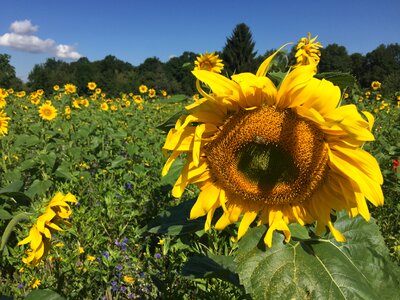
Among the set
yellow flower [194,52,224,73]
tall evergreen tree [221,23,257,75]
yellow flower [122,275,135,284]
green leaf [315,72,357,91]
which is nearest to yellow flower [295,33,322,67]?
green leaf [315,72,357,91]

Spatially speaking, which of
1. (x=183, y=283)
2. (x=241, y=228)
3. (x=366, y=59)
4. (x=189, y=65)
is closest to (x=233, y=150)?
(x=241, y=228)

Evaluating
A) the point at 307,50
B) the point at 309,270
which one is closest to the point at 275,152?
the point at 309,270

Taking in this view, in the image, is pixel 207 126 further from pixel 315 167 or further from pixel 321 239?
pixel 321 239

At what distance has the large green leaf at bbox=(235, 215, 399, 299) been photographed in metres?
1.01

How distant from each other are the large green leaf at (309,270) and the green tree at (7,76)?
76.4 feet

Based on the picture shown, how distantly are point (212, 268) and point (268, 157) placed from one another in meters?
0.46

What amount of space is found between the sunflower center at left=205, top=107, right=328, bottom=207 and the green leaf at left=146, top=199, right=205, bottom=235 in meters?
0.18

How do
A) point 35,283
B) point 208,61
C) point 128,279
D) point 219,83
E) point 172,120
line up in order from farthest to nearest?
point 208,61, point 128,279, point 35,283, point 172,120, point 219,83

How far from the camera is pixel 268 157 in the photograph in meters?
1.15

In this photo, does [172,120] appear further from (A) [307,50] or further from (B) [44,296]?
(A) [307,50]

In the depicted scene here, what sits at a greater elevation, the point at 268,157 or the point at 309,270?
the point at 268,157

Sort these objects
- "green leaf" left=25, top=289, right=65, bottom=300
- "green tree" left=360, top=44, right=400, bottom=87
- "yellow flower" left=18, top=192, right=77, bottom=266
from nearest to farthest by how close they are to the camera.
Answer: "green leaf" left=25, top=289, right=65, bottom=300 → "yellow flower" left=18, top=192, right=77, bottom=266 → "green tree" left=360, top=44, right=400, bottom=87

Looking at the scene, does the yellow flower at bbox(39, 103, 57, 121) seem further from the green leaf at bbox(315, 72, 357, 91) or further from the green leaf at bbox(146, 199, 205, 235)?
the green leaf at bbox(315, 72, 357, 91)

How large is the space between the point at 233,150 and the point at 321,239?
1.28 feet
